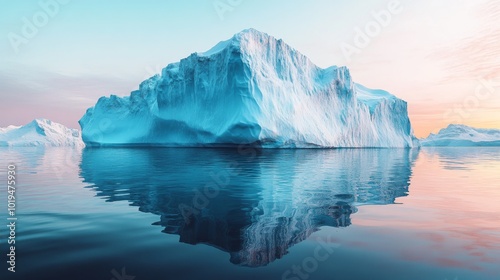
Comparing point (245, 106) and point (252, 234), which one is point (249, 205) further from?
point (245, 106)

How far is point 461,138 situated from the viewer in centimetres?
11031

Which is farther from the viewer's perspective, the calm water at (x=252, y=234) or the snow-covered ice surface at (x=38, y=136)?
the snow-covered ice surface at (x=38, y=136)

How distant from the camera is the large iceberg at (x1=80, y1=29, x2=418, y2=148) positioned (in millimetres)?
31844

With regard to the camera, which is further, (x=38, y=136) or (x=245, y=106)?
(x=38, y=136)

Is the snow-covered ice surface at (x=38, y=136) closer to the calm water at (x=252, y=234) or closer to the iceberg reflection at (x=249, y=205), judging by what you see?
the iceberg reflection at (x=249, y=205)

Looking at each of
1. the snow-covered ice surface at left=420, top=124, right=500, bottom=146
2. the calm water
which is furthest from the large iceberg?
the snow-covered ice surface at left=420, top=124, right=500, bottom=146

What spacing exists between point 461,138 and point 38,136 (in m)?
152

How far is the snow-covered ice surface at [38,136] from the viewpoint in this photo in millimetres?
102188

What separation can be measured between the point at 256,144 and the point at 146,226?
2788cm

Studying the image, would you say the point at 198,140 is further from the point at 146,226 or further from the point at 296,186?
the point at 146,226

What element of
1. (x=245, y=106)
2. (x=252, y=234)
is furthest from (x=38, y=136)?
(x=252, y=234)

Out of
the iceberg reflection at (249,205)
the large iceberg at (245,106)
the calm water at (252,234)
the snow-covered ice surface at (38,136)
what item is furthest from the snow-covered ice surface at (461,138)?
the snow-covered ice surface at (38,136)

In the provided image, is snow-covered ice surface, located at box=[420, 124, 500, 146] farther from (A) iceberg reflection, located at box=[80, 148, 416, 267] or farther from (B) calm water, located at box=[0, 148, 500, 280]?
(B) calm water, located at box=[0, 148, 500, 280]

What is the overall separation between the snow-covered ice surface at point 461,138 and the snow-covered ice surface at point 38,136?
445ft
